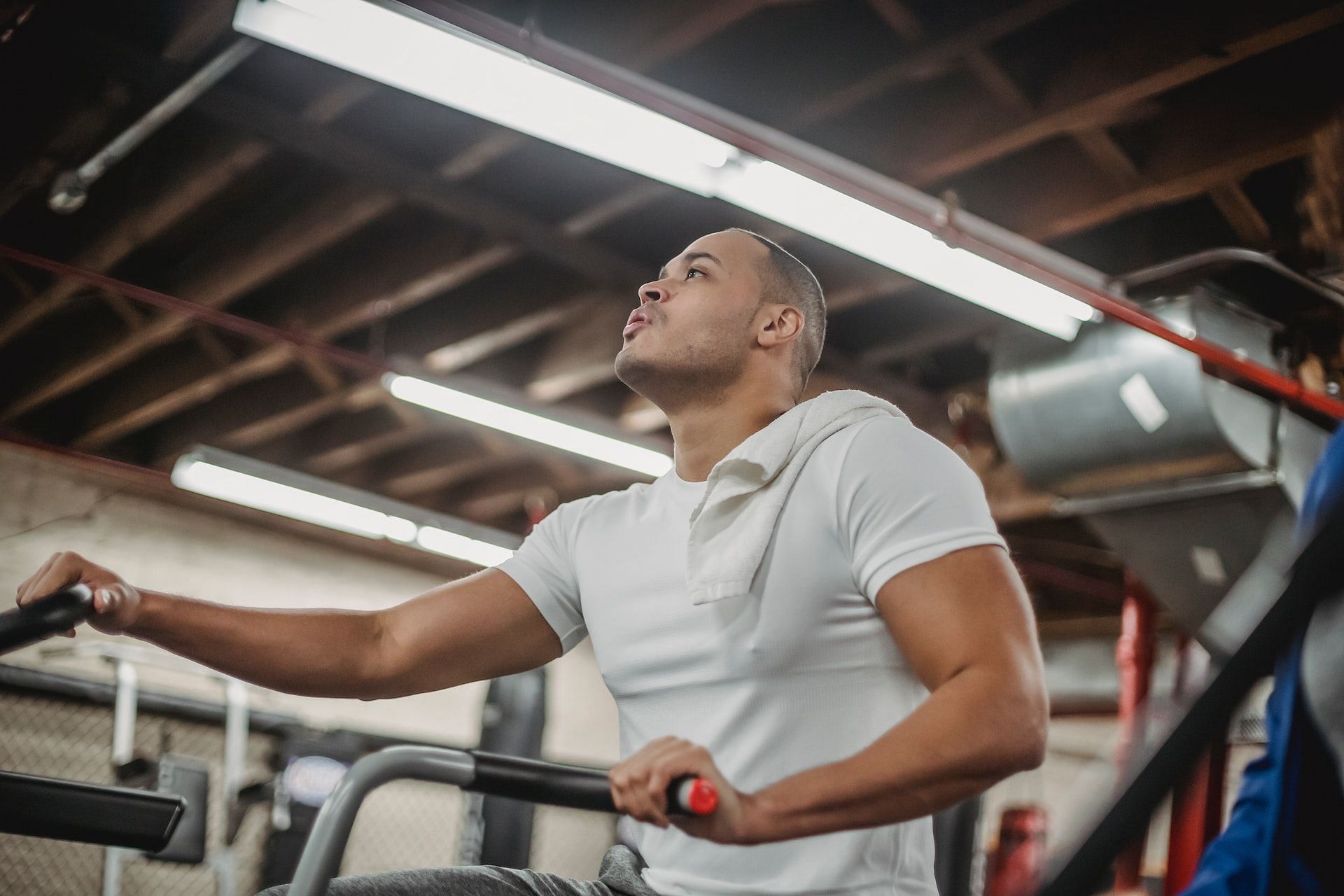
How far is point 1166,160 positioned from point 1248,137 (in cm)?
28

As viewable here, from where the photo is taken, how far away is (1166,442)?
409cm

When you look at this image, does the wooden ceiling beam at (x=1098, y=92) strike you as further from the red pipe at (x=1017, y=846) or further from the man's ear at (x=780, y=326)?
the red pipe at (x=1017, y=846)

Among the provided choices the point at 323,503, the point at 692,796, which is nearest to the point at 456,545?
the point at 323,503

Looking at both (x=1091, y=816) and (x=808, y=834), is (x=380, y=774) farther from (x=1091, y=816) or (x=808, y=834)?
(x=1091, y=816)

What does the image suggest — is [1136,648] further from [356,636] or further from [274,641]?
[274,641]

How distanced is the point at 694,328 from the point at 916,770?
988 mm

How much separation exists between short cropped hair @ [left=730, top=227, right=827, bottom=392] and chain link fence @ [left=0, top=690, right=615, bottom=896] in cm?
473

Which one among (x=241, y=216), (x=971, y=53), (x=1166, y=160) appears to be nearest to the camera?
(x=971, y=53)

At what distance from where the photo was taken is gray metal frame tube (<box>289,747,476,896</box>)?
119 cm

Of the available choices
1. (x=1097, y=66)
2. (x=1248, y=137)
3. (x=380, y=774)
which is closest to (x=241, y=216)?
(x=1097, y=66)

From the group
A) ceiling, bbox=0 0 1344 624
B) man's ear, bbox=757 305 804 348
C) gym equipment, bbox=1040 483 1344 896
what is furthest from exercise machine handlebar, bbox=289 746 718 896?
ceiling, bbox=0 0 1344 624

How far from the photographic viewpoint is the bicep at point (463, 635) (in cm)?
174

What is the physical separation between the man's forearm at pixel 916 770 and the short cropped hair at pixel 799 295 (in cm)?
98

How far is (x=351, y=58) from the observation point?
2781 millimetres
